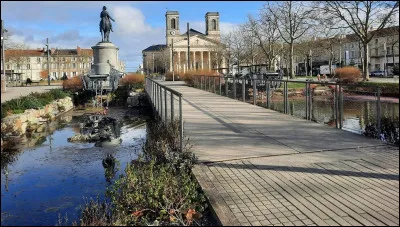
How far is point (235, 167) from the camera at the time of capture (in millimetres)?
6664

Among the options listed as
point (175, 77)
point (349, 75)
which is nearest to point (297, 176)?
point (349, 75)

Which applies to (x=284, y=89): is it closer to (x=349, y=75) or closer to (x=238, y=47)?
(x=349, y=75)

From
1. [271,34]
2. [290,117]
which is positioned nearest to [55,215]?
[290,117]

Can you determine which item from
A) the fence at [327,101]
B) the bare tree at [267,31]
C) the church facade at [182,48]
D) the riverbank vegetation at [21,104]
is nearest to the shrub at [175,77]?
the bare tree at [267,31]

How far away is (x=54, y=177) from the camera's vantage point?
26.0 ft

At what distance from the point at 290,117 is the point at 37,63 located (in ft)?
381

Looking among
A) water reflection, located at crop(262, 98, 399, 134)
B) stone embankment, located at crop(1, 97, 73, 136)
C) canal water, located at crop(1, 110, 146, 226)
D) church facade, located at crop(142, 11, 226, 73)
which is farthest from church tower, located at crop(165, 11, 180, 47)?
water reflection, located at crop(262, 98, 399, 134)

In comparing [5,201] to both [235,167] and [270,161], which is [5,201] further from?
[270,161]

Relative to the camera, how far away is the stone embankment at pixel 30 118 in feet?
40.2

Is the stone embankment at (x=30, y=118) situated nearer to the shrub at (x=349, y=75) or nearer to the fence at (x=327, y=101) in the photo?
the fence at (x=327, y=101)

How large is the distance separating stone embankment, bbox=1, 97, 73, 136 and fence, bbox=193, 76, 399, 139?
811cm

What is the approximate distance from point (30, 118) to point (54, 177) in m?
9.50

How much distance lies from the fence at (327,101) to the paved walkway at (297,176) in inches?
21.5

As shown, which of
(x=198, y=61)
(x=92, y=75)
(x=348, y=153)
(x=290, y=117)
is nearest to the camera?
(x=348, y=153)
